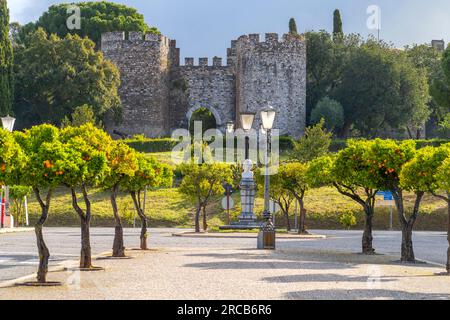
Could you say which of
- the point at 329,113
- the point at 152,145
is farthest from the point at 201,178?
the point at 329,113

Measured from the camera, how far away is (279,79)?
2527 inches

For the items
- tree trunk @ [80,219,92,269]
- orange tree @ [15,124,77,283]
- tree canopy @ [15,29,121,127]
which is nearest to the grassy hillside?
tree canopy @ [15,29,121,127]

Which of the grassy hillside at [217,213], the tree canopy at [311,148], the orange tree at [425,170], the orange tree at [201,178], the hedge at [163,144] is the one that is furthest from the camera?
the hedge at [163,144]

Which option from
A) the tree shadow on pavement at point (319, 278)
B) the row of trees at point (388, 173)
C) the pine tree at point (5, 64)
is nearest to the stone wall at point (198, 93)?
the pine tree at point (5, 64)

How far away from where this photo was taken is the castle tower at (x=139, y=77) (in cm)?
6788

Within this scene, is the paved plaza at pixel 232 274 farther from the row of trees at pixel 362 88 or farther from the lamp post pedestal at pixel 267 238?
the row of trees at pixel 362 88

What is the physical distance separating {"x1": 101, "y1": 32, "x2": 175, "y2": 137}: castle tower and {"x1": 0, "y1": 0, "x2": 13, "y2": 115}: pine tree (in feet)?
37.8

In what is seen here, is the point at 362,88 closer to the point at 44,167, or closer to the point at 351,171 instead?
the point at 351,171

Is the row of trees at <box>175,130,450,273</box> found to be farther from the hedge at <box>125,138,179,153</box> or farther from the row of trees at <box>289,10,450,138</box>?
the row of trees at <box>289,10,450,138</box>

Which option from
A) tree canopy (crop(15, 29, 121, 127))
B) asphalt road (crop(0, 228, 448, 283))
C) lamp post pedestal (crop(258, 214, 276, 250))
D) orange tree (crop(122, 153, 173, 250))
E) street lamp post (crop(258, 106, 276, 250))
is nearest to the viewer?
asphalt road (crop(0, 228, 448, 283))

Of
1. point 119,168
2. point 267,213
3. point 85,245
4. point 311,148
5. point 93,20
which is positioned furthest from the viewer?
point 93,20

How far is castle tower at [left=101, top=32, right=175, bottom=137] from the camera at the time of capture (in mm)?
67875

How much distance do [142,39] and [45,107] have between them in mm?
9997

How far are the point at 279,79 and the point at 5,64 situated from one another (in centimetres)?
1850
